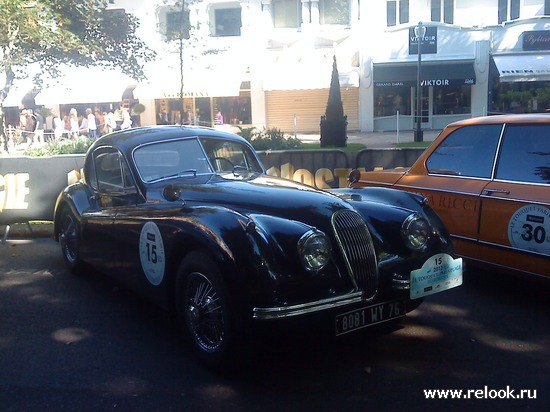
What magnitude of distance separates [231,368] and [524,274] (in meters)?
2.79

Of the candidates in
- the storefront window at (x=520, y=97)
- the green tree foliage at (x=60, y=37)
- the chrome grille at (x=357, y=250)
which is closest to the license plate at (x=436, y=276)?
the chrome grille at (x=357, y=250)

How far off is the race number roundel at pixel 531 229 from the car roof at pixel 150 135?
2.70m

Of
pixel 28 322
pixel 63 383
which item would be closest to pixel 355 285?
pixel 63 383

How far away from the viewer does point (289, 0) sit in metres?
31.0

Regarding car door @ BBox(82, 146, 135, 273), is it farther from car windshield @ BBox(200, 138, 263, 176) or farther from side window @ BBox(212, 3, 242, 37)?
side window @ BBox(212, 3, 242, 37)

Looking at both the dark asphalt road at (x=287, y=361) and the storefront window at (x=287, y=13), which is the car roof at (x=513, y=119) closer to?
the dark asphalt road at (x=287, y=361)

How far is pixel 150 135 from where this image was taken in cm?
560

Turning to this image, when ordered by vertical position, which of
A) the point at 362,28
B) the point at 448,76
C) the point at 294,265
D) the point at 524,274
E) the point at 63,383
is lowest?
the point at 63,383

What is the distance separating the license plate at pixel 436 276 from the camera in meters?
4.18

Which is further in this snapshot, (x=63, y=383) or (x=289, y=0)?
(x=289, y=0)

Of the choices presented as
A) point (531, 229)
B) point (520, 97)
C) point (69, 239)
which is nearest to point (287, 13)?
point (520, 97)

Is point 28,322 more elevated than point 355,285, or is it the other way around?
point 355,285

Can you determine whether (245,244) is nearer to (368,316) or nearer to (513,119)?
(368,316)

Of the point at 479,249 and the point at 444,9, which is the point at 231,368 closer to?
the point at 479,249
